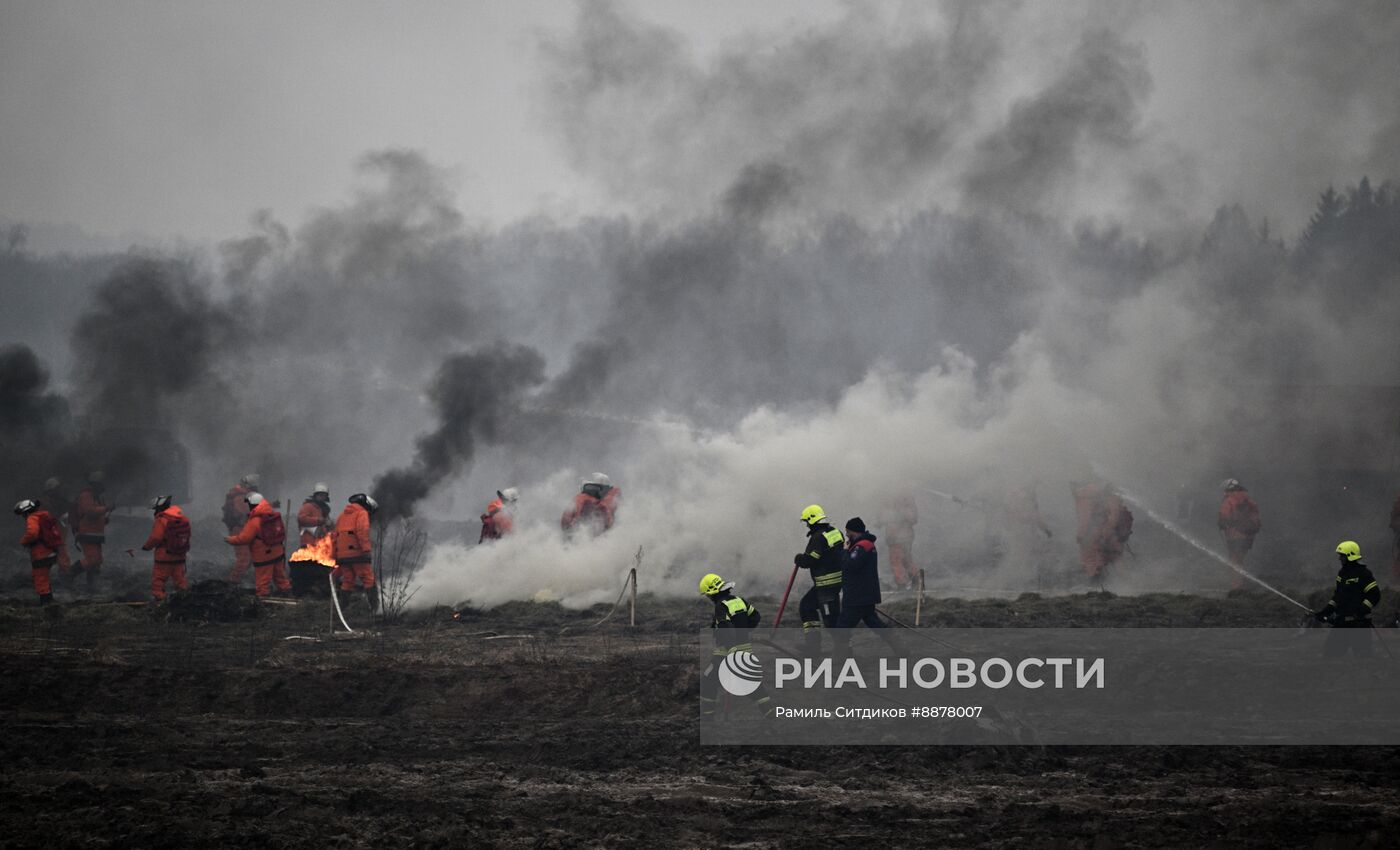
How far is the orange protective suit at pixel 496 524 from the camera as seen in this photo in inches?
826

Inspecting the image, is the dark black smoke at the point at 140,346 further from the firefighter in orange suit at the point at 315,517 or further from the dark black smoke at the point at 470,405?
the firefighter in orange suit at the point at 315,517

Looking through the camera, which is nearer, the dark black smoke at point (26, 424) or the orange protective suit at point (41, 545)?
the orange protective suit at point (41, 545)

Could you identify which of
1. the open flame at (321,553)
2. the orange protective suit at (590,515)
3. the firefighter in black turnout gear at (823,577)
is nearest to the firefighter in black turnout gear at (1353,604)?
the firefighter in black turnout gear at (823,577)

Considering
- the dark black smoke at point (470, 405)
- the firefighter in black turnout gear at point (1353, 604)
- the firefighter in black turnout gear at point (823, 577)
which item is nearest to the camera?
the firefighter in black turnout gear at point (823, 577)

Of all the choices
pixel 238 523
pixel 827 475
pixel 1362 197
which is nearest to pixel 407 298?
pixel 238 523

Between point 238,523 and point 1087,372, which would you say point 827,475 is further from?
point 238,523

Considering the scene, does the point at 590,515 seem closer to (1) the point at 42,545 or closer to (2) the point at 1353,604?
(1) the point at 42,545

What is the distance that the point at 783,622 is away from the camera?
16.8m

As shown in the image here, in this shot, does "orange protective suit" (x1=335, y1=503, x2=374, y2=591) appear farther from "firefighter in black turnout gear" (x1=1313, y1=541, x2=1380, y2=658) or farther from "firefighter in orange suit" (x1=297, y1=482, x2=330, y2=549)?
"firefighter in black turnout gear" (x1=1313, y1=541, x2=1380, y2=658)

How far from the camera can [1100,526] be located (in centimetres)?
2139

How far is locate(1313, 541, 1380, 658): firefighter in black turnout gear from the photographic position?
12719mm

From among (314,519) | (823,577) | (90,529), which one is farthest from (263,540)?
(823,577)

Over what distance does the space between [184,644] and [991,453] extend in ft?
49.0

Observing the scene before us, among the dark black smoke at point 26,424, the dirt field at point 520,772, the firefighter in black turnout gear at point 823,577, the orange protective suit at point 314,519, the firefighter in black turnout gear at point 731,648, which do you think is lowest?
the dirt field at point 520,772
